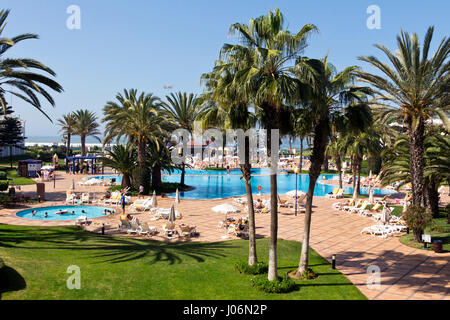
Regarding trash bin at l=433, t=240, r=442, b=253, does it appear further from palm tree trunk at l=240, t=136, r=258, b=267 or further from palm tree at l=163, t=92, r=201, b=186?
palm tree at l=163, t=92, r=201, b=186

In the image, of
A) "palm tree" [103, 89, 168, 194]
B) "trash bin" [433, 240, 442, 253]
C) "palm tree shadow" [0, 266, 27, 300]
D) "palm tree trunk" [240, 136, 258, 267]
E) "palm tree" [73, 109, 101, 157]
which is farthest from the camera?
"palm tree" [73, 109, 101, 157]

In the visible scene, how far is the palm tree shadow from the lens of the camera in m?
8.64

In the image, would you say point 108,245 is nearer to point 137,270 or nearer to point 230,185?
point 137,270

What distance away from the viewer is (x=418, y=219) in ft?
52.2

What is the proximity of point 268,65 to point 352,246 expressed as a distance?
10524 mm

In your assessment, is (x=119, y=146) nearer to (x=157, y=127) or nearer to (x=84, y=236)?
(x=157, y=127)

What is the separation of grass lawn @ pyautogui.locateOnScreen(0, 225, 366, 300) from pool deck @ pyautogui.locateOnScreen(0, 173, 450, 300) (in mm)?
1090

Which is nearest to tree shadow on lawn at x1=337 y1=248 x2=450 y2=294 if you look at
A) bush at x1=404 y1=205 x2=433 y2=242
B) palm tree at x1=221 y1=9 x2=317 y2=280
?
bush at x1=404 y1=205 x2=433 y2=242

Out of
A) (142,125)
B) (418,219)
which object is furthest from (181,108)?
(418,219)

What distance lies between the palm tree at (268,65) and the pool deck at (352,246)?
4201 mm

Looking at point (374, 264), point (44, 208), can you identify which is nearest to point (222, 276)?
point (374, 264)

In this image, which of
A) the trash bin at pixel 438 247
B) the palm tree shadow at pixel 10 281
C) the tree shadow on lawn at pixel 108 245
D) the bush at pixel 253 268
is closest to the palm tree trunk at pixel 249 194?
the bush at pixel 253 268
